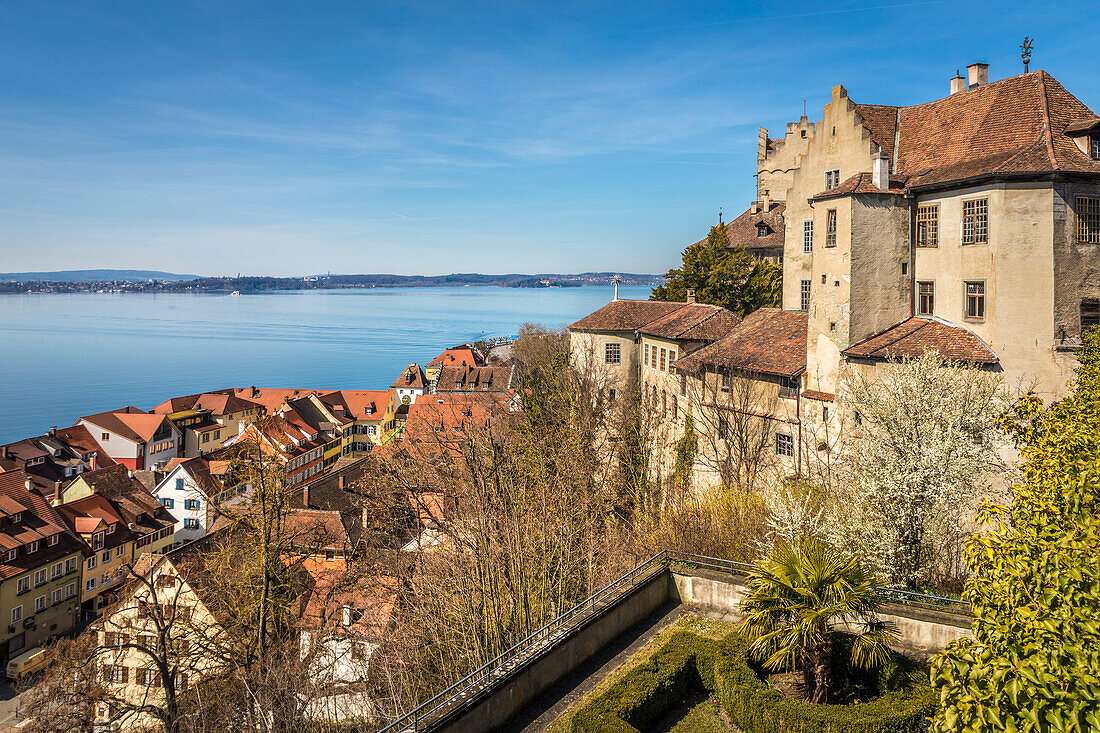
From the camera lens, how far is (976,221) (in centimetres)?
2492

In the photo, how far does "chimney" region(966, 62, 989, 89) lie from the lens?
98.2 ft

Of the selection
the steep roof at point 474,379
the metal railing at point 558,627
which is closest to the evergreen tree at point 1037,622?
the metal railing at point 558,627

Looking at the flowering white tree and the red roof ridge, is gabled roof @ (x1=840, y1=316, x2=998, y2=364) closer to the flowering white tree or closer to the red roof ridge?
the flowering white tree

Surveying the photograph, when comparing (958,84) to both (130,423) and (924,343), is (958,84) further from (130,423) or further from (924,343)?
(130,423)

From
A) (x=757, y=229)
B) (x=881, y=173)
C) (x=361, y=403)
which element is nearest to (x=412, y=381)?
(x=361, y=403)

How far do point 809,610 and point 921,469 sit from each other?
32.4 feet

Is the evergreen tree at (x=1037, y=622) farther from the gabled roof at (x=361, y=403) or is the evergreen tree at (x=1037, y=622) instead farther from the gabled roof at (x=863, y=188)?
the gabled roof at (x=361, y=403)

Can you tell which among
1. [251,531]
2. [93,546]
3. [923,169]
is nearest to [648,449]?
[923,169]

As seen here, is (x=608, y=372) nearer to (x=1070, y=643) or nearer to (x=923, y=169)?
(x=923, y=169)

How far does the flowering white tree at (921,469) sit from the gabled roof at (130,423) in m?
79.4

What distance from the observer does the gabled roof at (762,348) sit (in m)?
31.0

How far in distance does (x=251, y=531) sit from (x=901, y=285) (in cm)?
2644

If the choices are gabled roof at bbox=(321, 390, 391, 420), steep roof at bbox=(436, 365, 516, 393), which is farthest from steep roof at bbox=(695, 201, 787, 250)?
gabled roof at bbox=(321, 390, 391, 420)

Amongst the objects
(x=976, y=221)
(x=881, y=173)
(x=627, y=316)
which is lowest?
(x=627, y=316)
